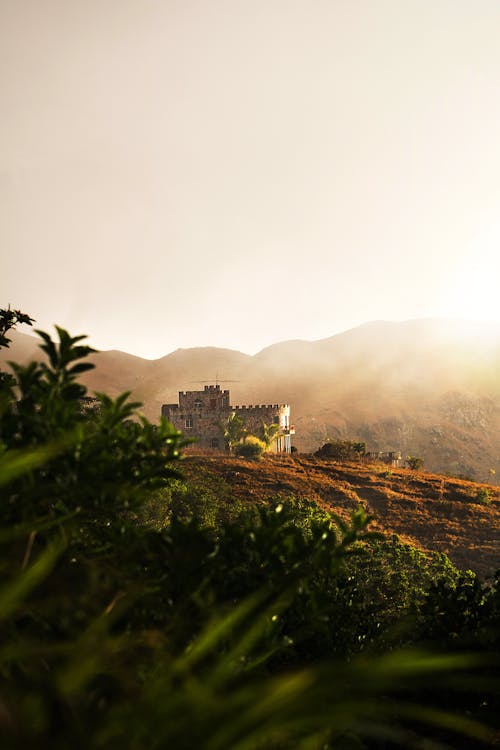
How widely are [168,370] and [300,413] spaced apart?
42.8 m

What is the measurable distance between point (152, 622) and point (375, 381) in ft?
364

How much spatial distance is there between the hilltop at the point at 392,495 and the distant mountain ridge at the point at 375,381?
3514 centimetres

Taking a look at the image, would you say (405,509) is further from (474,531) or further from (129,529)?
(129,529)

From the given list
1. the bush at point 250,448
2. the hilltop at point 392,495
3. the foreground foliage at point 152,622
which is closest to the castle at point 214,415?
the bush at point 250,448

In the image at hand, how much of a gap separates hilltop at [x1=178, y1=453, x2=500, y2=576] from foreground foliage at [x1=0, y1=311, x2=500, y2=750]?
2375 cm

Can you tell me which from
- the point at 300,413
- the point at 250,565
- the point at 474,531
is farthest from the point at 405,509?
the point at 300,413

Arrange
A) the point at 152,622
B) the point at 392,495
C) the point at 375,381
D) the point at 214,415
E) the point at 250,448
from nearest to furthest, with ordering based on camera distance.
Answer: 1. the point at 152,622
2. the point at 392,495
3. the point at 250,448
4. the point at 214,415
5. the point at 375,381

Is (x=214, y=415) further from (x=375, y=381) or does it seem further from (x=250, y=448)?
(x=375, y=381)

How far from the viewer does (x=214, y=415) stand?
46.0 meters

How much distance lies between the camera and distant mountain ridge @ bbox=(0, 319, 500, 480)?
84.8m

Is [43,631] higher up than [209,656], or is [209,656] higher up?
[43,631]

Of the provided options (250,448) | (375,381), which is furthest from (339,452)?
(375,381)

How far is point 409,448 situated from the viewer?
8225 centimetres

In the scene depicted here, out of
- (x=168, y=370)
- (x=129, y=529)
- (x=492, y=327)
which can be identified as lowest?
(x=129, y=529)
